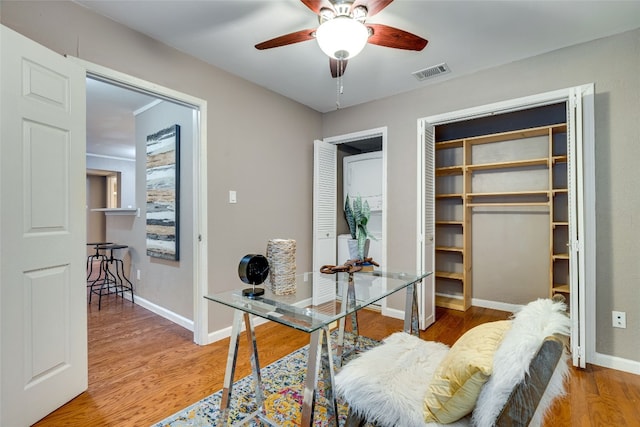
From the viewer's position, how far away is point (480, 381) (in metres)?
0.93

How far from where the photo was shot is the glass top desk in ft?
4.11

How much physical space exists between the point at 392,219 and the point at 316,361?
7.52ft

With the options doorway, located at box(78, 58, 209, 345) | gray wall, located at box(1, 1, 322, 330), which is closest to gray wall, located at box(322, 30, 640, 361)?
gray wall, located at box(1, 1, 322, 330)

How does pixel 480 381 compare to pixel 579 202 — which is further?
pixel 579 202

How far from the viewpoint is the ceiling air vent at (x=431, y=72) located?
8.96 feet

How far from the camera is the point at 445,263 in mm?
4062

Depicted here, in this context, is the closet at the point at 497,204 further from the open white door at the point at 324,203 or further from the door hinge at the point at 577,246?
the open white door at the point at 324,203

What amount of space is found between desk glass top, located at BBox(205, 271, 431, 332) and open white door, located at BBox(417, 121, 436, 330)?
1.03 meters

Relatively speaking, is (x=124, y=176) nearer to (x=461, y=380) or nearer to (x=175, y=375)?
(x=175, y=375)

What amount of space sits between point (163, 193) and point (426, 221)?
284cm

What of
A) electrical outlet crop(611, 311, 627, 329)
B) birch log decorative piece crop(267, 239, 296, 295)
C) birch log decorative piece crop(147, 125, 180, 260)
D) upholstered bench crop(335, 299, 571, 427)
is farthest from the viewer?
birch log decorative piece crop(147, 125, 180, 260)

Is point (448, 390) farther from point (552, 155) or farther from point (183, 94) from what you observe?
point (552, 155)

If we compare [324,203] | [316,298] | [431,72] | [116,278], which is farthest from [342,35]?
[116,278]

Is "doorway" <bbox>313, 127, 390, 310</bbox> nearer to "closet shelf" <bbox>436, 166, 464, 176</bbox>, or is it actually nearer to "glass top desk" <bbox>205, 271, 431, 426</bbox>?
"closet shelf" <bbox>436, 166, 464, 176</bbox>
